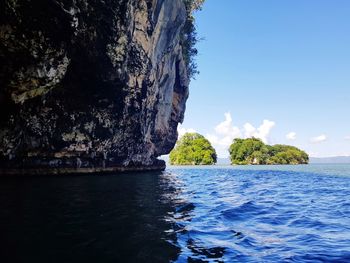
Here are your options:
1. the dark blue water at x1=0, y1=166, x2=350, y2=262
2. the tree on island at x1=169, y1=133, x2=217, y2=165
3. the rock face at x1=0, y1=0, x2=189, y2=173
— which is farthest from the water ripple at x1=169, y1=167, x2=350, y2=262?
the tree on island at x1=169, y1=133, x2=217, y2=165

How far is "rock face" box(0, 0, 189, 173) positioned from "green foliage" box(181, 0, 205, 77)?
10072mm

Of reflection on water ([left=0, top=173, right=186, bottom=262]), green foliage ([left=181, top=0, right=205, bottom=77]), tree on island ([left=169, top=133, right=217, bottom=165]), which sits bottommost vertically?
reflection on water ([left=0, top=173, right=186, bottom=262])

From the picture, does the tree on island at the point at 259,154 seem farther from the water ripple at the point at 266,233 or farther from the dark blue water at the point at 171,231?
the water ripple at the point at 266,233

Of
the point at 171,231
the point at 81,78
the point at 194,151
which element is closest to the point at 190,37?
the point at 81,78

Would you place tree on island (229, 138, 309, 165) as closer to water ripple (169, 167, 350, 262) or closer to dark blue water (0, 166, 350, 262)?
dark blue water (0, 166, 350, 262)

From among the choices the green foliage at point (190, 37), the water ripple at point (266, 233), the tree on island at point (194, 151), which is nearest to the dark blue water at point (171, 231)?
the water ripple at point (266, 233)

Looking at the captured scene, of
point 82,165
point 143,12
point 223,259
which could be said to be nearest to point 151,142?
point 82,165

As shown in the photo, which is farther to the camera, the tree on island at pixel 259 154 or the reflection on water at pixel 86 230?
the tree on island at pixel 259 154

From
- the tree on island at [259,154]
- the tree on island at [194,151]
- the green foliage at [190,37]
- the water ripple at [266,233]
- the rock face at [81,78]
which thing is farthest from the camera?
the tree on island at [259,154]

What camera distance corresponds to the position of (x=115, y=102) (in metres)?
35.2

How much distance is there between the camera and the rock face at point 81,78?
21172 mm

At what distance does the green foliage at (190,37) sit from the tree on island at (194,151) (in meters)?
66.6

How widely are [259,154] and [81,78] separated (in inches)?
4396

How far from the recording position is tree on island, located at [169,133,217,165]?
131 m
